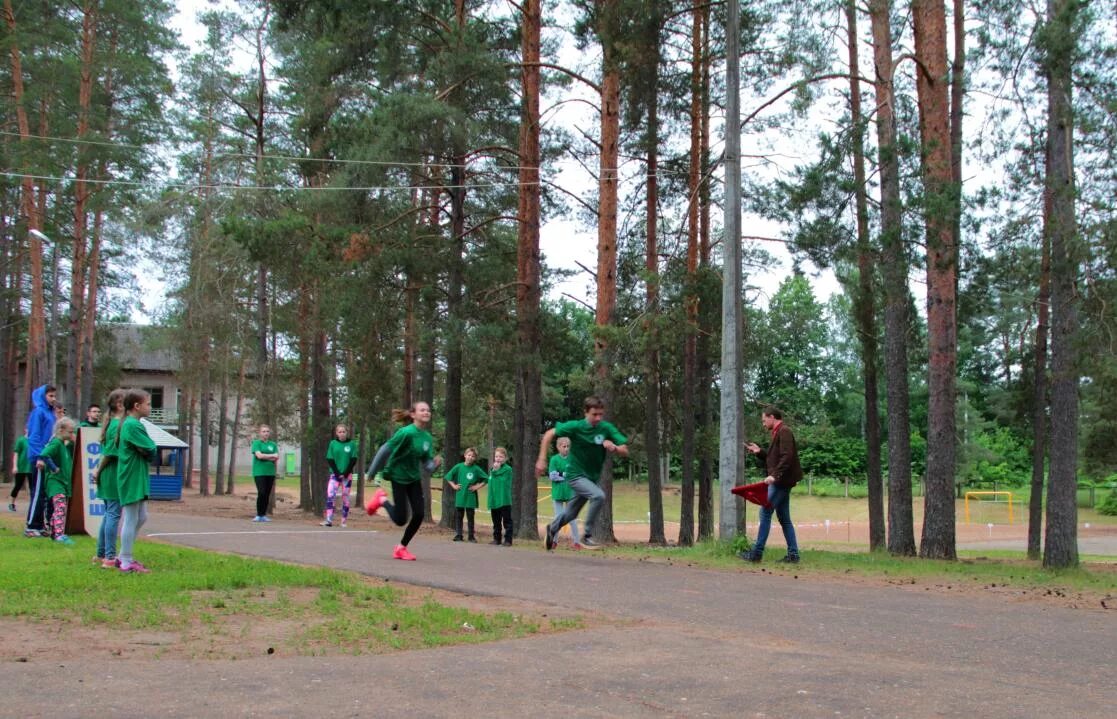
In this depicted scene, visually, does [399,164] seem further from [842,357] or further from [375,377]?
[842,357]

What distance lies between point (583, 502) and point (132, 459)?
5.03 meters

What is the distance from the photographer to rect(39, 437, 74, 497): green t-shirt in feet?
42.4

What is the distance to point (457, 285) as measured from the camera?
24547 mm

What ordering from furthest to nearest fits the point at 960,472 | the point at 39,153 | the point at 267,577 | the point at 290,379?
1. the point at 960,472
2. the point at 290,379
3. the point at 39,153
4. the point at 267,577

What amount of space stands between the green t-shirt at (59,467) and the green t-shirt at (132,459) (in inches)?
157

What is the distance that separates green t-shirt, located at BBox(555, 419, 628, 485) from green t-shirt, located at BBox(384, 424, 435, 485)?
1.61 m

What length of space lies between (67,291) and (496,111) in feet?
72.5

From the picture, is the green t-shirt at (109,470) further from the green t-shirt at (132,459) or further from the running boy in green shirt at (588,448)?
the running boy in green shirt at (588,448)

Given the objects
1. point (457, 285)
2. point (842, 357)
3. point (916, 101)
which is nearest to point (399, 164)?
point (457, 285)

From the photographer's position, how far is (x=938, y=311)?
17.1m

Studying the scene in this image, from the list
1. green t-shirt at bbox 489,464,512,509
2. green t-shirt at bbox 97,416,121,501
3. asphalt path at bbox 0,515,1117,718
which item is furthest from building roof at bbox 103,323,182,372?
asphalt path at bbox 0,515,1117,718

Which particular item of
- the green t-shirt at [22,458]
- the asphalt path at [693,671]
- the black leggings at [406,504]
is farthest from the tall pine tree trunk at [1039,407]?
the green t-shirt at [22,458]

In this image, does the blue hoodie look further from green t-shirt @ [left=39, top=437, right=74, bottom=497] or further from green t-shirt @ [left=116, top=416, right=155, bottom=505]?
green t-shirt @ [left=116, top=416, right=155, bottom=505]

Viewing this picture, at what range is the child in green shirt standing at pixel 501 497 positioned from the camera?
679 inches
